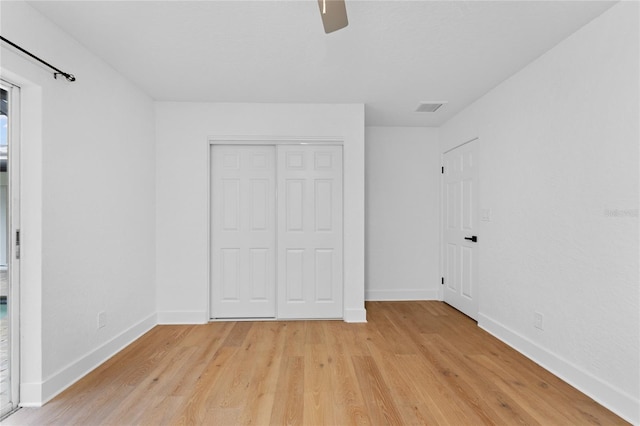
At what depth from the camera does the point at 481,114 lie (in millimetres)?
3451

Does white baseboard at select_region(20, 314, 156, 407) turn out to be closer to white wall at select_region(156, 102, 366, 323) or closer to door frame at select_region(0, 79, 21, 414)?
door frame at select_region(0, 79, 21, 414)

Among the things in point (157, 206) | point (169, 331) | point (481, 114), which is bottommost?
point (169, 331)

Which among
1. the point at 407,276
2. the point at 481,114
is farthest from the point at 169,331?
the point at 481,114

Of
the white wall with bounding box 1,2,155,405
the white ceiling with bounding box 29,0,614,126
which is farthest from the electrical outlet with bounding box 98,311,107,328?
the white ceiling with bounding box 29,0,614,126

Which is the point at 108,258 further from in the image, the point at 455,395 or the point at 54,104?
the point at 455,395

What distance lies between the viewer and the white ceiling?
6.54 ft

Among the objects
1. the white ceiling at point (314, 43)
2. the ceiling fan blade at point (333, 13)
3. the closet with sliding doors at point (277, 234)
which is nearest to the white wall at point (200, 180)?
the closet with sliding doors at point (277, 234)

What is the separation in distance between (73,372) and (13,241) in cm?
102

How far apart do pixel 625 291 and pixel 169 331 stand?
3.75 metres

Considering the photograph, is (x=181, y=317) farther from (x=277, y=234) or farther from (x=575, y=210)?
(x=575, y=210)

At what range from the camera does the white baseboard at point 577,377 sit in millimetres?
1875

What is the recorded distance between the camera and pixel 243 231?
3740 mm

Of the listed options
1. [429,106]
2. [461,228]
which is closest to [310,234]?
[461,228]

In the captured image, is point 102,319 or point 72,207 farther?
point 102,319
